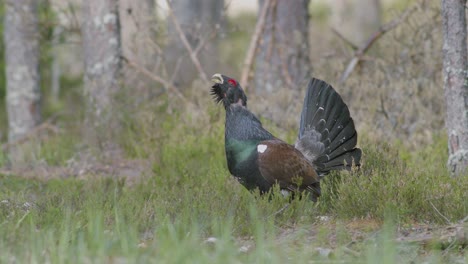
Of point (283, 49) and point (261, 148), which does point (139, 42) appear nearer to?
point (283, 49)

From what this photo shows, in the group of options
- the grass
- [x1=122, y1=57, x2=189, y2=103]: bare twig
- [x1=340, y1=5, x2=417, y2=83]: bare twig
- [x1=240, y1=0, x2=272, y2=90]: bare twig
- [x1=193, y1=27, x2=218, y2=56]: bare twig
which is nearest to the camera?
the grass

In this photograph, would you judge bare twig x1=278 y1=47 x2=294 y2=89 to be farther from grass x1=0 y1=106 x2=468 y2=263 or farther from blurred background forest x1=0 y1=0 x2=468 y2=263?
grass x1=0 y1=106 x2=468 y2=263

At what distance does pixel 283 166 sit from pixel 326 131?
0.91 meters

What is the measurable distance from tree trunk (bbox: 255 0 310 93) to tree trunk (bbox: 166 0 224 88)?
80 cm

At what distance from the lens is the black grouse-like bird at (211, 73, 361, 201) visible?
6246 millimetres

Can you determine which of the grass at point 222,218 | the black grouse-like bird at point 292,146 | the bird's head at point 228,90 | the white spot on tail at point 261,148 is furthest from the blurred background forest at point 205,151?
the bird's head at point 228,90

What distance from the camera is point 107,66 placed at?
9922 mm

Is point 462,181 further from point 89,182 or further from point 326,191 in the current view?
point 89,182

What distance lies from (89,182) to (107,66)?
257 cm

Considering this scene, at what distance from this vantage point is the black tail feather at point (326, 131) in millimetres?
6957

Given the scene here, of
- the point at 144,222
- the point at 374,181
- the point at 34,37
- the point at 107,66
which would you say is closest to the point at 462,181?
the point at 374,181

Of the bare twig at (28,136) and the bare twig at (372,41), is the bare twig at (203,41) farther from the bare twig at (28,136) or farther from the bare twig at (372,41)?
the bare twig at (28,136)

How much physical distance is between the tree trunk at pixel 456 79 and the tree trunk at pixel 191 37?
4.05 metres

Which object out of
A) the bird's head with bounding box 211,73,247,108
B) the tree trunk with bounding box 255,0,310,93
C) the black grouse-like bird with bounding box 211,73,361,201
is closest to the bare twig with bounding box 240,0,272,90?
the tree trunk with bounding box 255,0,310,93
